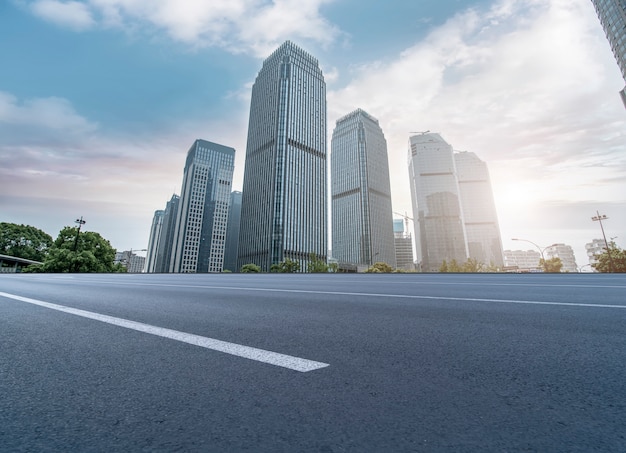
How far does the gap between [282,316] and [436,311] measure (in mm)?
1778

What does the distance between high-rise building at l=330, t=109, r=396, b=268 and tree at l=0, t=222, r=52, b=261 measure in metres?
100

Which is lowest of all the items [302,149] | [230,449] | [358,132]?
[230,449]

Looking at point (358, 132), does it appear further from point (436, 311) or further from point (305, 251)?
point (436, 311)

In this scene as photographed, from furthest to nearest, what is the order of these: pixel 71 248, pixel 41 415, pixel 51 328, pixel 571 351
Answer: pixel 71 248 < pixel 51 328 < pixel 571 351 < pixel 41 415

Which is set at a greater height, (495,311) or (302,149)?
(302,149)

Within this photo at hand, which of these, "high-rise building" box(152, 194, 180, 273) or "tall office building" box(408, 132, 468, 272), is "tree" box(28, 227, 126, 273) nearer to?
"high-rise building" box(152, 194, 180, 273)

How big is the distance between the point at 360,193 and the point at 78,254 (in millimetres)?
119828

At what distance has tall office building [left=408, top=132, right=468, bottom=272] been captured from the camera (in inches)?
5684

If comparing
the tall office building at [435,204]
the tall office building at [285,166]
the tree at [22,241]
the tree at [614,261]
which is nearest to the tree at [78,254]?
the tree at [22,241]

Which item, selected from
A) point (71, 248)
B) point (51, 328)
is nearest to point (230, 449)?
point (51, 328)

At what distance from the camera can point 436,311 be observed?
3352 mm

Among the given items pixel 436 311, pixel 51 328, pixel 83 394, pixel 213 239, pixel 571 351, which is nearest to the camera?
pixel 83 394

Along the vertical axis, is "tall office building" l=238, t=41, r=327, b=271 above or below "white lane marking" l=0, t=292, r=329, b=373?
above

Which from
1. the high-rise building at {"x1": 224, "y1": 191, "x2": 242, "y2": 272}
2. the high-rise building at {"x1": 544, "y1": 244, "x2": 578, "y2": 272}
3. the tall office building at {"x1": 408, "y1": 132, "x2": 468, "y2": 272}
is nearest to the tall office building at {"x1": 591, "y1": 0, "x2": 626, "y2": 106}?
the tall office building at {"x1": 408, "y1": 132, "x2": 468, "y2": 272}
